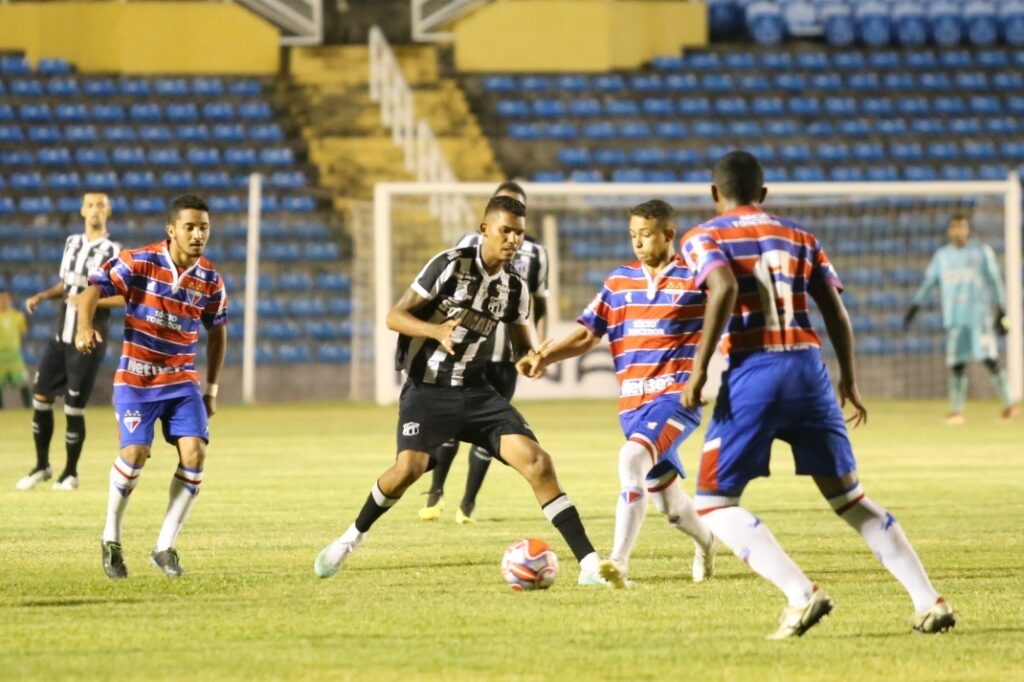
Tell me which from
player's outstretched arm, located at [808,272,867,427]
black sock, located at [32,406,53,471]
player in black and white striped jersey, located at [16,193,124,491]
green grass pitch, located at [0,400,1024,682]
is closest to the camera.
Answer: green grass pitch, located at [0,400,1024,682]

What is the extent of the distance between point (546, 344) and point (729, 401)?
5.97 ft

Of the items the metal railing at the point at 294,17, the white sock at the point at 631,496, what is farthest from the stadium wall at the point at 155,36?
the white sock at the point at 631,496

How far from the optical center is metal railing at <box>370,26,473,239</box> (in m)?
29.7

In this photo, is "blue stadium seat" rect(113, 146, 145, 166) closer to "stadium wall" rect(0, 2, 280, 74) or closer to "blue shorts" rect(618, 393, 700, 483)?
"stadium wall" rect(0, 2, 280, 74)

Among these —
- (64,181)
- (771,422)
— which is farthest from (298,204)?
(771,422)

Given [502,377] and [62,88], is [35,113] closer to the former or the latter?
[62,88]

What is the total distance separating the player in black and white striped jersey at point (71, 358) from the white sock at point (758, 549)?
22.6 feet

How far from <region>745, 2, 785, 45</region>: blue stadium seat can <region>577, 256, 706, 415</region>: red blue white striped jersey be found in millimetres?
26106

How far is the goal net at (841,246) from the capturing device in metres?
25.7

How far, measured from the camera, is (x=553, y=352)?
26.5 ft

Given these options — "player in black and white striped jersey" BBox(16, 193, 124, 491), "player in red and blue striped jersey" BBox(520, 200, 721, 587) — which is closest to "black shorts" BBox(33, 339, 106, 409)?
"player in black and white striped jersey" BBox(16, 193, 124, 491)

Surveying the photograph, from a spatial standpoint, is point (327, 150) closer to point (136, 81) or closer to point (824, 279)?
point (136, 81)

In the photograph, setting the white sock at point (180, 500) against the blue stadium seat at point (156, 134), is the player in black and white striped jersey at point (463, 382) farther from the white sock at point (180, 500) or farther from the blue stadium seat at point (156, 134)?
the blue stadium seat at point (156, 134)

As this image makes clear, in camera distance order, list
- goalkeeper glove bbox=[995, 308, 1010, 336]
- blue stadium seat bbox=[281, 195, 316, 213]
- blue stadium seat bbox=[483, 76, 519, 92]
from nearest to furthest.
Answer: goalkeeper glove bbox=[995, 308, 1010, 336], blue stadium seat bbox=[281, 195, 316, 213], blue stadium seat bbox=[483, 76, 519, 92]
